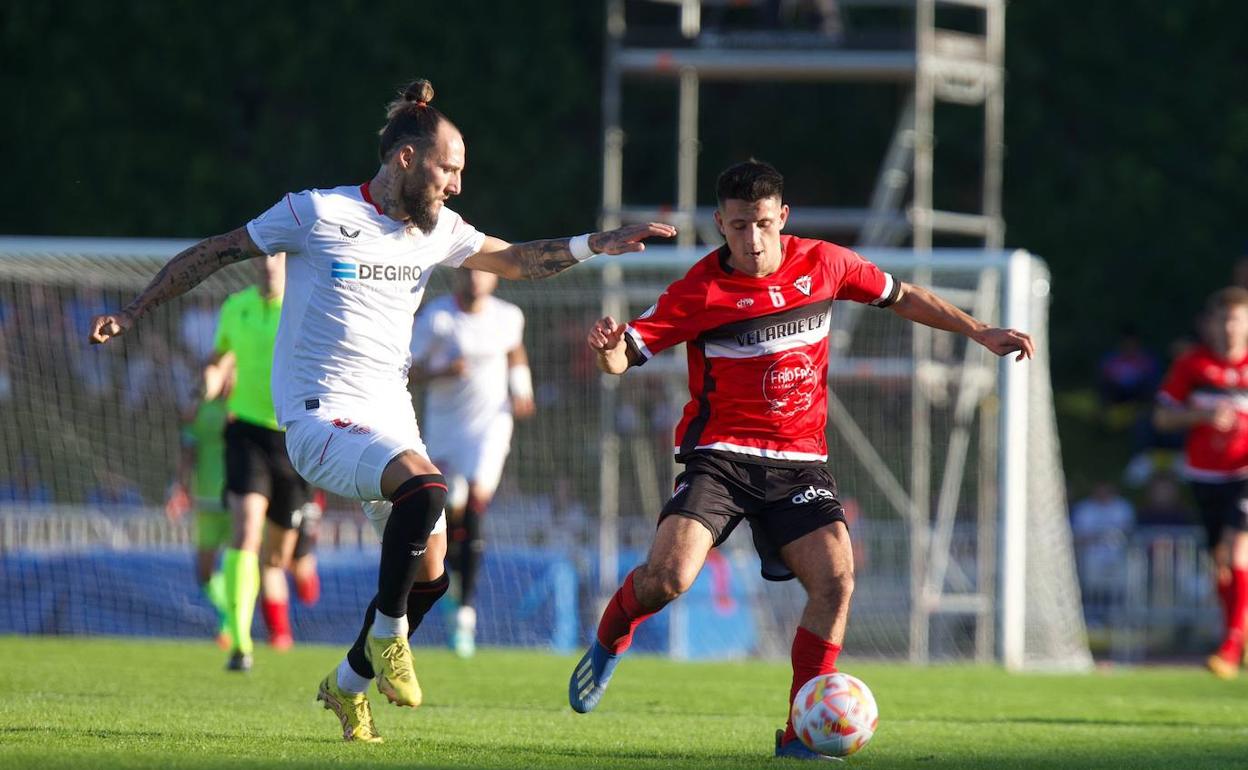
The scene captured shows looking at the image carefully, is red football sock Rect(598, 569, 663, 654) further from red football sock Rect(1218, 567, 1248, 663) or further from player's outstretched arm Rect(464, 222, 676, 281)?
red football sock Rect(1218, 567, 1248, 663)

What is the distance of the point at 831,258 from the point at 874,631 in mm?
8346

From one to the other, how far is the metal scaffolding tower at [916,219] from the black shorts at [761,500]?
292 inches

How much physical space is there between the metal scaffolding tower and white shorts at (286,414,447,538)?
8044mm

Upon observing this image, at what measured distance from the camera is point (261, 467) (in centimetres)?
1112

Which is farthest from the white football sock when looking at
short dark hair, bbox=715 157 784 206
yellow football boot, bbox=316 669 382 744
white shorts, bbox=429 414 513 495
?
white shorts, bbox=429 414 513 495

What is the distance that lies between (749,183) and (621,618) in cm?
168

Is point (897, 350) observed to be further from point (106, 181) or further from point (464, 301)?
point (106, 181)

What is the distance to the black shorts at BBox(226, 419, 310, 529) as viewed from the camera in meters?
11.1

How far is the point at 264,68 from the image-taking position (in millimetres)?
25953

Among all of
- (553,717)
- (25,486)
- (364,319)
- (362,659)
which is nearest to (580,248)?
(364,319)

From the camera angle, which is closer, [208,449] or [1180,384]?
[1180,384]

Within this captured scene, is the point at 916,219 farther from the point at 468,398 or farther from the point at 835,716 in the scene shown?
the point at 835,716

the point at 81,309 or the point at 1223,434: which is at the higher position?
the point at 81,309

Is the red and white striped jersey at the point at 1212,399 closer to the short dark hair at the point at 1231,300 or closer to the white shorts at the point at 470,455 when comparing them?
Result: the short dark hair at the point at 1231,300
